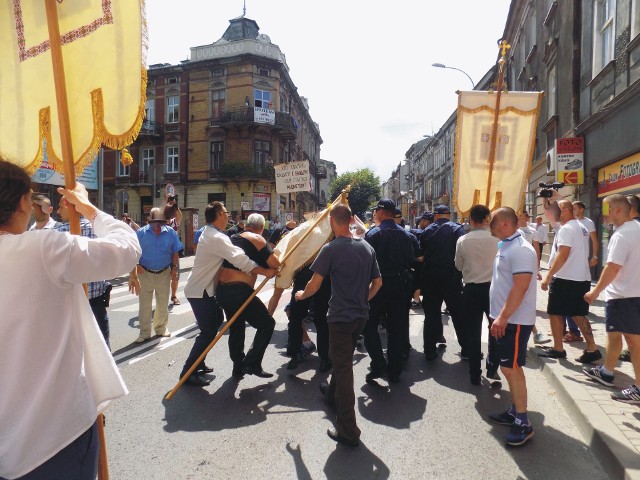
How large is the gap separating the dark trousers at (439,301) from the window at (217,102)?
28994 mm

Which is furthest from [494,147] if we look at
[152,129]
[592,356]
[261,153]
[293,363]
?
[152,129]

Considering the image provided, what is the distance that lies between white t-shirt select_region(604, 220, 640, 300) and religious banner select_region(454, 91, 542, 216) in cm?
239

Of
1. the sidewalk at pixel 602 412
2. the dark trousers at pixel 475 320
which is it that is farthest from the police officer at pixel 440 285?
the sidewalk at pixel 602 412

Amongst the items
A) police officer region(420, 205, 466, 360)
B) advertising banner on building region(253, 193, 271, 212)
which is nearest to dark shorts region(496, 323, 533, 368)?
police officer region(420, 205, 466, 360)

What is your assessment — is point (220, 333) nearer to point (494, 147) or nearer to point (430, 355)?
point (430, 355)

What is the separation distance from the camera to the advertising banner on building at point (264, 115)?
98.1ft

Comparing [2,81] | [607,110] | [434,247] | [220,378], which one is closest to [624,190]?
[607,110]

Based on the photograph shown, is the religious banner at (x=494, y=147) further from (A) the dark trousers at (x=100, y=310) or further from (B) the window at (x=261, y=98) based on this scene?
(B) the window at (x=261, y=98)

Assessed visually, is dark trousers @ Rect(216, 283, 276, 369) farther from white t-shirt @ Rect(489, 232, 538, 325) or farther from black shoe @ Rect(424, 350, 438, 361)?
white t-shirt @ Rect(489, 232, 538, 325)

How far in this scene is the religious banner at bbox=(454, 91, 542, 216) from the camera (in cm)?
642

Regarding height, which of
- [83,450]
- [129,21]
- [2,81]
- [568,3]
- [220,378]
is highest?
[568,3]

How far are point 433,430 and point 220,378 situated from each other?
2503 mm

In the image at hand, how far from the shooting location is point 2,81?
8.16 ft

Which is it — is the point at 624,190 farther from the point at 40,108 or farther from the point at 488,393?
the point at 40,108
